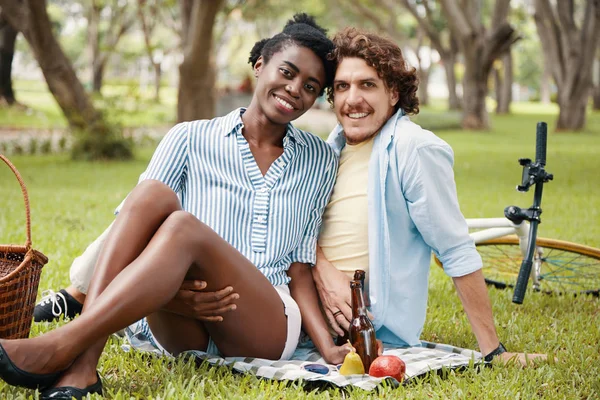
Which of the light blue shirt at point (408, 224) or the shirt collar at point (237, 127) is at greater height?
the shirt collar at point (237, 127)

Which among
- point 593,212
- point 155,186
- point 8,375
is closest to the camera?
point 8,375

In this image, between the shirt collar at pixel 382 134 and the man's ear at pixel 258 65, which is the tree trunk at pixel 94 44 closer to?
the man's ear at pixel 258 65

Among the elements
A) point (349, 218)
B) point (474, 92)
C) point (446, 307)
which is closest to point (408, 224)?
point (349, 218)

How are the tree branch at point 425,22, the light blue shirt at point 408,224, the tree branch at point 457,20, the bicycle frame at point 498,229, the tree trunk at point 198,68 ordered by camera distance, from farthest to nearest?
the tree branch at point 425,22 → the tree branch at point 457,20 → the tree trunk at point 198,68 → the bicycle frame at point 498,229 → the light blue shirt at point 408,224

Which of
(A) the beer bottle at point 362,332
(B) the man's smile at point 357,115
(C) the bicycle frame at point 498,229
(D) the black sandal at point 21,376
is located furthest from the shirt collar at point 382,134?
(D) the black sandal at point 21,376

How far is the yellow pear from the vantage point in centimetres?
323

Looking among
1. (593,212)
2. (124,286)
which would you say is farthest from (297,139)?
(593,212)

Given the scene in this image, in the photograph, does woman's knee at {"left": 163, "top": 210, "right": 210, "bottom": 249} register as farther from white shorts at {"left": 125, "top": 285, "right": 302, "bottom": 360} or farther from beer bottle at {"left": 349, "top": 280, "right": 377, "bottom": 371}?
beer bottle at {"left": 349, "top": 280, "right": 377, "bottom": 371}

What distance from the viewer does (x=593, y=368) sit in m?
3.52

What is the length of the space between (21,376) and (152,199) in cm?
80

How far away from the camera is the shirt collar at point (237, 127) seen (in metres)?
3.56

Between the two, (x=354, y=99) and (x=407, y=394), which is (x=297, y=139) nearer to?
(x=354, y=99)

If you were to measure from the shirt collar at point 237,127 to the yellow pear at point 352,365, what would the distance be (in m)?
1.02

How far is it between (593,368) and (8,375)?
2.47 meters
